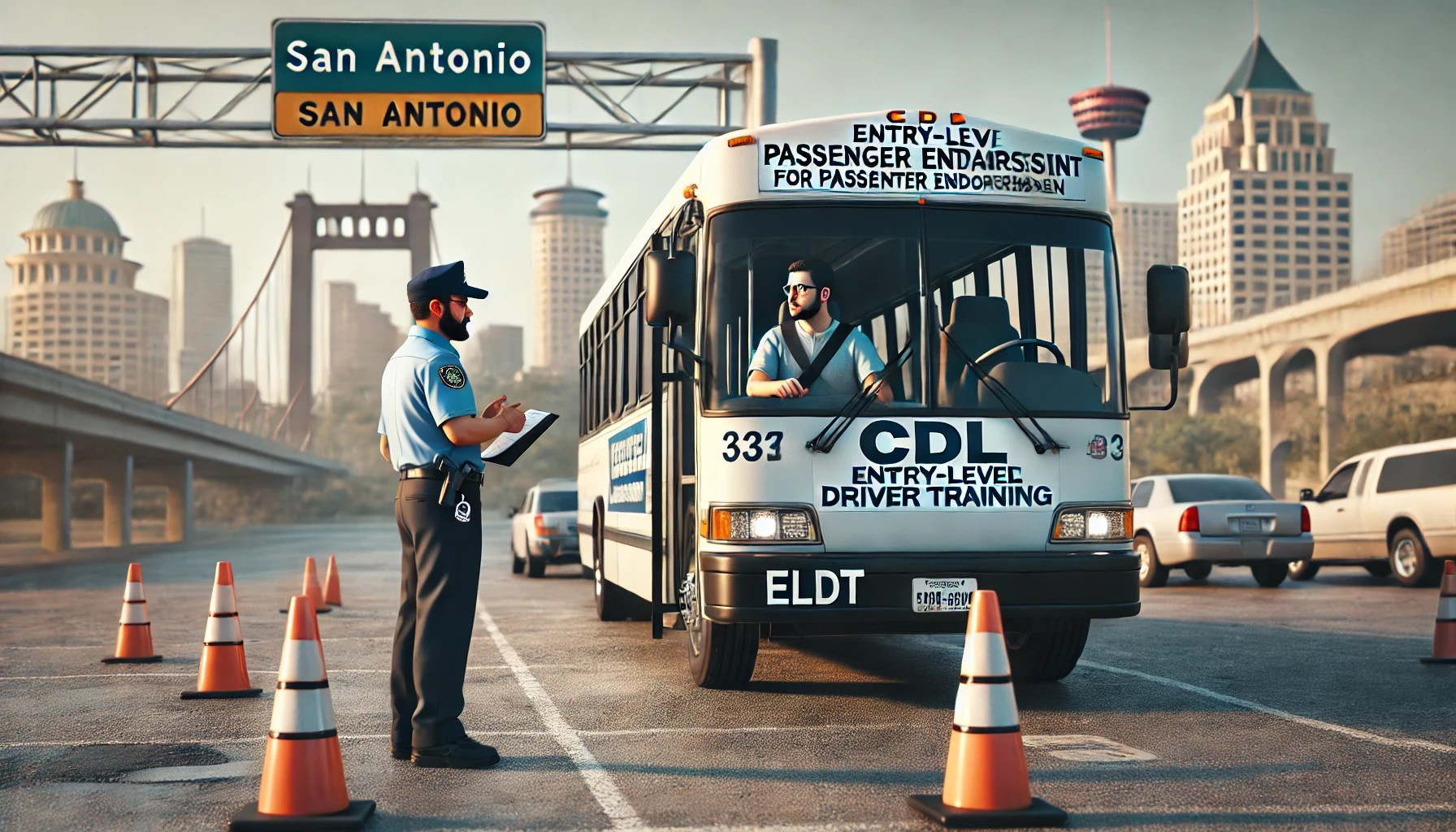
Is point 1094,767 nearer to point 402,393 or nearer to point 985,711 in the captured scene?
point 985,711

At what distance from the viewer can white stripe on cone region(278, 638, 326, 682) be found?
5.45m

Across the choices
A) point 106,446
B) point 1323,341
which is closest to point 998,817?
point 106,446

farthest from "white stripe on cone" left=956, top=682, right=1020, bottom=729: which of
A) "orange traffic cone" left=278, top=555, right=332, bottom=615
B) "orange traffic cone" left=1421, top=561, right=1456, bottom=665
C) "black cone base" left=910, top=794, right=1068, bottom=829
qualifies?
"orange traffic cone" left=278, top=555, right=332, bottom=615

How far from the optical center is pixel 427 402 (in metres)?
6.47

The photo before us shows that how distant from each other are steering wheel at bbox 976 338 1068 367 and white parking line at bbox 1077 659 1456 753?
203 cm

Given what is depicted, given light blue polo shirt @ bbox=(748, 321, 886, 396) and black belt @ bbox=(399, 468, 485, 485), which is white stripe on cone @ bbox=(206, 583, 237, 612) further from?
light blue polo shirt @ bbox=(748, 321, 886, 396)

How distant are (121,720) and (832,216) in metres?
4.48

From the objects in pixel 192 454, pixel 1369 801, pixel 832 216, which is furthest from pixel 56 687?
pixel 192 454

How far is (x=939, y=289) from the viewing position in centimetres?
808

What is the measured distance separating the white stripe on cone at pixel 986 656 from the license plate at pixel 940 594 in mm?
2348

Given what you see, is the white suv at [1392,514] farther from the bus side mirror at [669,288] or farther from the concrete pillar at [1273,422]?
the concrete pillar at [1273,422]

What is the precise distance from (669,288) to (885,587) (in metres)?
1.83

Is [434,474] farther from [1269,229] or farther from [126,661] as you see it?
[1269,229]

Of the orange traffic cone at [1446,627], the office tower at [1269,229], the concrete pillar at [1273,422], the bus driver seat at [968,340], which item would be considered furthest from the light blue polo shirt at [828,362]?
the office tower at [1269,229]
